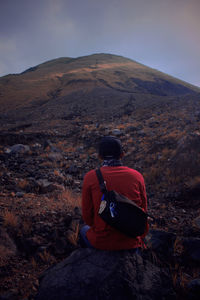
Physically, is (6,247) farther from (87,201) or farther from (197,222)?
(197,222)

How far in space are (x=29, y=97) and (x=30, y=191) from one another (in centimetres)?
3005

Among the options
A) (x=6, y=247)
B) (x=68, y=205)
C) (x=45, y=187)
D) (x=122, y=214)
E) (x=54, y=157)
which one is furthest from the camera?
(x=54, y=157)

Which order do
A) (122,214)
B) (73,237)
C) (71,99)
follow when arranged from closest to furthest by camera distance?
(122,214) → (73,237) → (71,99)

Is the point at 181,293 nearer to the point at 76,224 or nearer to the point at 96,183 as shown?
the point at 96,183

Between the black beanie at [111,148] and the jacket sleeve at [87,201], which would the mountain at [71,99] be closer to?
the black beanie at [111,148]

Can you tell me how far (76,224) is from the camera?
3525mm

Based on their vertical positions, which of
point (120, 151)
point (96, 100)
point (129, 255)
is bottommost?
point (129, 255)

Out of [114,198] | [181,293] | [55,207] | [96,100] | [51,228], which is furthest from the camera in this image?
[96,100]

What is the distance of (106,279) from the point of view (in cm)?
177

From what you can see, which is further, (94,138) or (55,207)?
(94,138)

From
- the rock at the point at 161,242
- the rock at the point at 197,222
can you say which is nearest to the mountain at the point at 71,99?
the rock at the point at 197,222

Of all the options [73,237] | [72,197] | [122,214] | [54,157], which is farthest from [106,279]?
[54,157]

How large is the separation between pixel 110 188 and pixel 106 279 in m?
0.86

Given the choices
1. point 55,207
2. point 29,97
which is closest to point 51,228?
point 55,207
